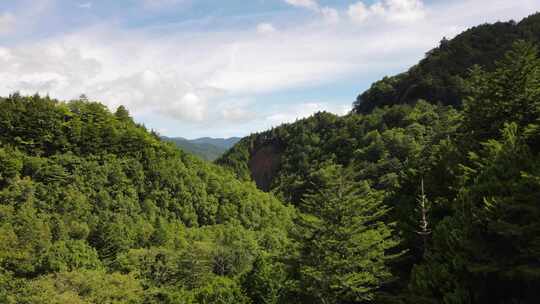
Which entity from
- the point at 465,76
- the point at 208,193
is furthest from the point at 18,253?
the point at 465,76

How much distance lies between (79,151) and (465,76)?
7414 cm

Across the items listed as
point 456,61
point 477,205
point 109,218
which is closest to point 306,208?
point 477,205

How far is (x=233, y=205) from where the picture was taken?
69.9m

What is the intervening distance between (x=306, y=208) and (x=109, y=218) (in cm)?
3633

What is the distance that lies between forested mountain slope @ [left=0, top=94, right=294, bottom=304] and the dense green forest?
0.20 m

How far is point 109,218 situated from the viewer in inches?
2124

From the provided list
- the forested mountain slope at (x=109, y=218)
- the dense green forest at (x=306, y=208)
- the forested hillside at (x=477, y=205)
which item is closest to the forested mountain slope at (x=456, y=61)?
the dense green forest at (x=306, y=208)

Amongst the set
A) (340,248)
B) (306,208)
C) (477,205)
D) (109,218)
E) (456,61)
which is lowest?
(109,218)

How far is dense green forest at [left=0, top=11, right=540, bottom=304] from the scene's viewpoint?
1823cm

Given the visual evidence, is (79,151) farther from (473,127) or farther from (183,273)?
(473,127)

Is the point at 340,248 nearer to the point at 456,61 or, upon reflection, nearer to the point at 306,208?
the point at 306,208

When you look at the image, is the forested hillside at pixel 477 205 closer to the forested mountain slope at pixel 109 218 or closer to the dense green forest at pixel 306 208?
the dense green forest at pixel 306 208

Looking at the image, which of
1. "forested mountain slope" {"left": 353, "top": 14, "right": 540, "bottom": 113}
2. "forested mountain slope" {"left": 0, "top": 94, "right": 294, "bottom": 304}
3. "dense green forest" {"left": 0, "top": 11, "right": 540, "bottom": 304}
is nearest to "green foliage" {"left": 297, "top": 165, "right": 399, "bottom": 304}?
"dense green forest" {"left": 0, "top": 11, "right": 540, "bottom": 304}

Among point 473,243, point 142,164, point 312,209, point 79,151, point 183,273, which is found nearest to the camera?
point 473,243
